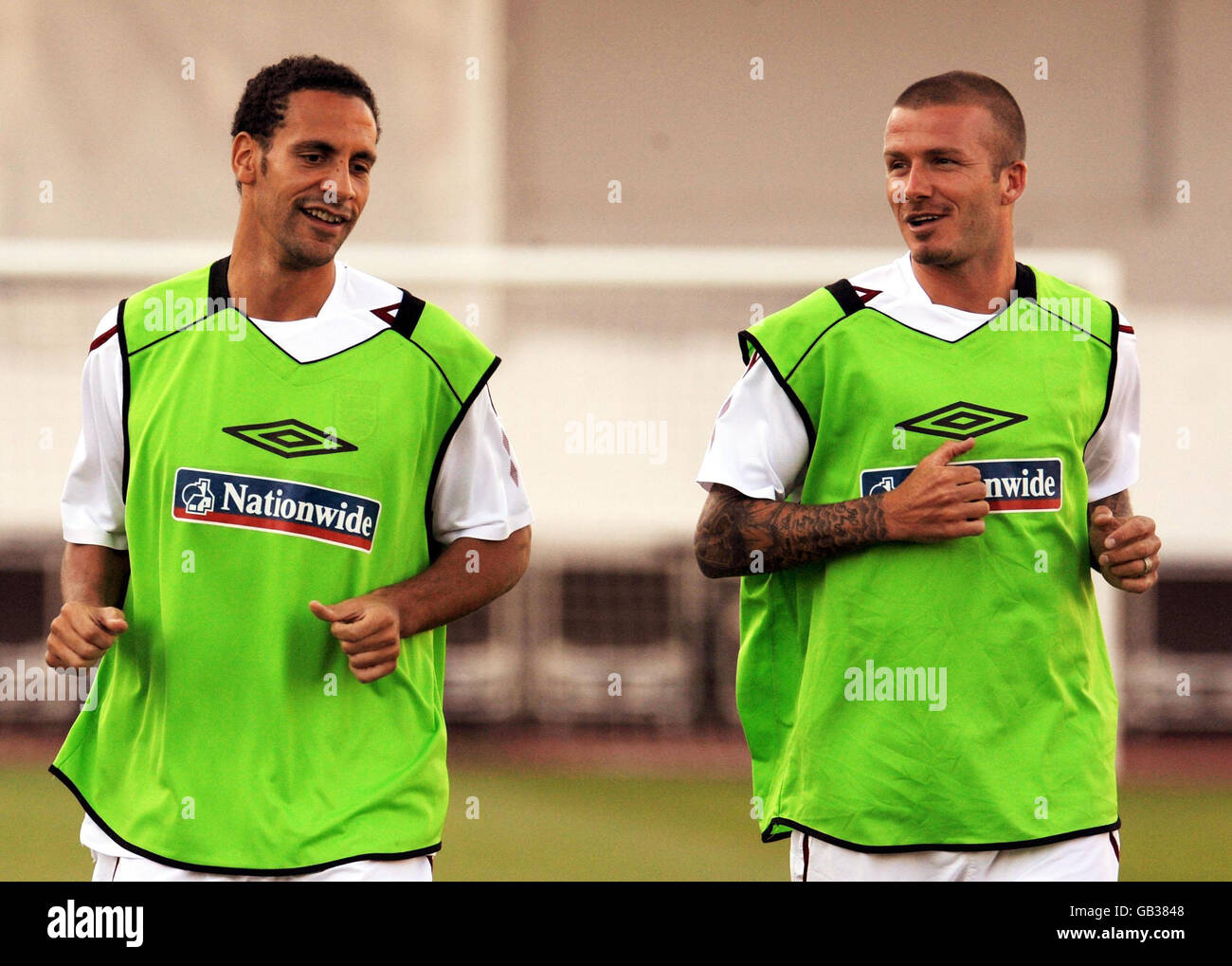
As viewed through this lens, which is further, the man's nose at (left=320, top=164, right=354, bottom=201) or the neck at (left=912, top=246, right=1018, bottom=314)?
the neck at (left=912, top=246, right=1018, bottom=314)

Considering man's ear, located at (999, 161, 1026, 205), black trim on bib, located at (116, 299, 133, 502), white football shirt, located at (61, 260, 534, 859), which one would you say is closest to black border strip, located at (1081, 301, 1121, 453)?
man's ear, located at (999, 161, 1026, 205)

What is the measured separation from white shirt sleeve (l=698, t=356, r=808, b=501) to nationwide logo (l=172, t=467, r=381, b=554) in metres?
0.66

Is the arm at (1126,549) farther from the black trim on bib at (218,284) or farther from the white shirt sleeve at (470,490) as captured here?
the black trim on bib at (218,284)

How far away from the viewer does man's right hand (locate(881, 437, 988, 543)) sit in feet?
8.39

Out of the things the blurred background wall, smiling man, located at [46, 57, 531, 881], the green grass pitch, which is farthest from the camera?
the blurred background wall

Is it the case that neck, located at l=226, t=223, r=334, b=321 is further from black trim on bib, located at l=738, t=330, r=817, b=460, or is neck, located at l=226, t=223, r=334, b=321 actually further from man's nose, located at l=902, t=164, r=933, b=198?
man's nose, located at l=902, t=164, r=933, b=198

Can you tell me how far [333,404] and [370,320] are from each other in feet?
0.59

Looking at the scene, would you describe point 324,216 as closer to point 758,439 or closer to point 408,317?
point 408,317

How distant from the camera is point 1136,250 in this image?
11039mm

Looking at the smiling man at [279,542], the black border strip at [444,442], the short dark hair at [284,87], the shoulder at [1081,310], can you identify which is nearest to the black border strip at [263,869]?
the smiling man at [279,542]

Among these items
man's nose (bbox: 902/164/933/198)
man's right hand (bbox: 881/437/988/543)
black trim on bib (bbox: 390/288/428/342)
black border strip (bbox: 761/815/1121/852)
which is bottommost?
black border strip (bbox: 761/815/1121/852)

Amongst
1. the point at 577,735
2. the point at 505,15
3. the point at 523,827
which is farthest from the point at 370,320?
the point at 505,15

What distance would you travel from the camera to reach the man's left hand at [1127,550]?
257cm
